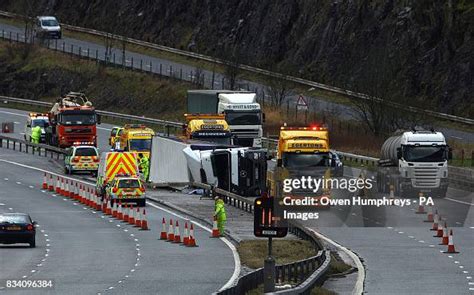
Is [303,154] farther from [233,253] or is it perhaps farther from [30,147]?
[30,147]

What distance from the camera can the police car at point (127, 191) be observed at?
70.7 m

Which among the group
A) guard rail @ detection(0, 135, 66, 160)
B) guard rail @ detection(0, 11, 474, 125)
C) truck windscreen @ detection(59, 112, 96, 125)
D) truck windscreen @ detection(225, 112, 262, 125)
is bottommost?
guard rail @ detection(0, 135, 66, 160)

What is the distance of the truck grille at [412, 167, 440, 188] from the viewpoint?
2746 inches

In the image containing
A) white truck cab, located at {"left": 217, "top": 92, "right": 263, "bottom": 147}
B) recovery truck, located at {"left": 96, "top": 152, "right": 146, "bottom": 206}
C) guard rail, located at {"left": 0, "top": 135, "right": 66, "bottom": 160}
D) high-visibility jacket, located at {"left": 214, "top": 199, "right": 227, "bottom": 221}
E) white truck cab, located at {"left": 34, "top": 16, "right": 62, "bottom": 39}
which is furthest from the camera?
white truck cab, located at {"left": 34, "top": 16, "right": 62, "bottom": 39}

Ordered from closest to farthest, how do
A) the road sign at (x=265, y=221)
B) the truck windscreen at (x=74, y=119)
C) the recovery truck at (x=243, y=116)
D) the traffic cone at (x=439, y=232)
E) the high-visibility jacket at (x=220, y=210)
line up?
1. the road sign at (x=265, y=221)
2. the high-visibility jacket at (x=220, y=210)
3. the traffic cone at (x=439, y=232)
4. the recovery truck at (x=243, y=116)
5. the truck windscreen at (x=74, y=119)

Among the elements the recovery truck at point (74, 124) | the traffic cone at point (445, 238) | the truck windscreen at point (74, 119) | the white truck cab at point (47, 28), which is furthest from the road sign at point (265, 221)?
the white truck cab at point (47, 28)

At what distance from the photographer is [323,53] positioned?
120 m

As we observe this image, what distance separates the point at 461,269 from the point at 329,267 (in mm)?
4401

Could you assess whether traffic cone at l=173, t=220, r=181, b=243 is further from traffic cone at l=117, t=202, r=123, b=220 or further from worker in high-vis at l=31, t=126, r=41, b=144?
worker in high-vis at l=31, t=126, r=41, b=144

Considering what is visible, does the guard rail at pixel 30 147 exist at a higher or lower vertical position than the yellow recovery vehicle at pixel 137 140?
lower

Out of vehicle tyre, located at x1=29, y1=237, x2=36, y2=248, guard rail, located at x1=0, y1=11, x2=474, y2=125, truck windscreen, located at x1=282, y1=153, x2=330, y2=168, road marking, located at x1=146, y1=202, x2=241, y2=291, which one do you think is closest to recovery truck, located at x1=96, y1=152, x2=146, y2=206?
road marking, located at x1=146, y1=202, x2=241, y2=291

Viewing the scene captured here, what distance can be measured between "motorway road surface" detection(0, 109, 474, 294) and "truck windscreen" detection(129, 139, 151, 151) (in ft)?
71.3

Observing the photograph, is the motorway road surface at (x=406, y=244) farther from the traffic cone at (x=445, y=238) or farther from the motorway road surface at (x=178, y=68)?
the motorway road surface at (x=178, y=68)

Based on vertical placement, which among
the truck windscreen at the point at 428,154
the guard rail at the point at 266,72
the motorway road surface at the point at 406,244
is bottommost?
the motorway road surface at the point at 406,244
